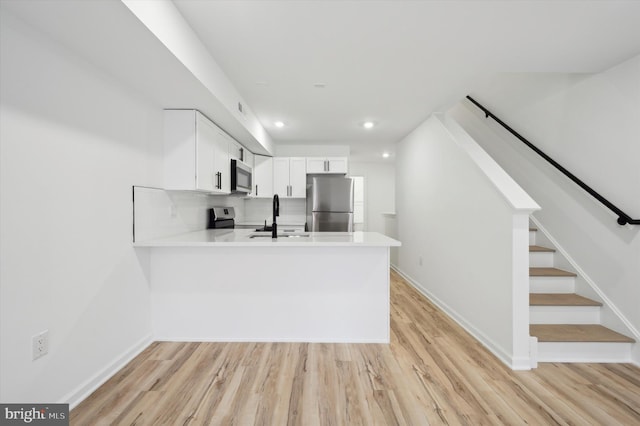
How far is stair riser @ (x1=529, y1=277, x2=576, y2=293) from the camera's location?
2.68 m

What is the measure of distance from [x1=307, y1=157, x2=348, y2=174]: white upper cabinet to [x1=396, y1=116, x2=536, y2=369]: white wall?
3.67 feet

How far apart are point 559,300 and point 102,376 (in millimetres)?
3505

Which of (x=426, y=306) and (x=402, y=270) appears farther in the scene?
(x=402, y=270)

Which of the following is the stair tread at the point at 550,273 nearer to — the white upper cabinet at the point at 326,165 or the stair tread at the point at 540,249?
the stair tread at the point at 540,249

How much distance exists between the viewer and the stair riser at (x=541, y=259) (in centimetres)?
291

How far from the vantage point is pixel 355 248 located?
2459 millimetres

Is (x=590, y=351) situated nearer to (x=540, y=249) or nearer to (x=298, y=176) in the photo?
(x=540, y=249)

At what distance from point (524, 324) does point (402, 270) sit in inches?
111

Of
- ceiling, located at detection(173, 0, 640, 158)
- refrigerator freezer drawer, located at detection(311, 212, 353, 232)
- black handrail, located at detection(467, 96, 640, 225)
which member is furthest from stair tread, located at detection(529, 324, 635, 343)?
refrigerator freezer drawer, located at detection(311, 212, 353, 232)

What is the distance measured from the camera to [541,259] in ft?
9.59

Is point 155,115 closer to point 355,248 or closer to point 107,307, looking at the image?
point 107,307

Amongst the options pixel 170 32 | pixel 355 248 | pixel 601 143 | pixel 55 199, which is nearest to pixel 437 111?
pixel 601 143

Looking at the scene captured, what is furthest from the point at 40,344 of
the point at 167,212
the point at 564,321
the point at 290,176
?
the point at 290,176

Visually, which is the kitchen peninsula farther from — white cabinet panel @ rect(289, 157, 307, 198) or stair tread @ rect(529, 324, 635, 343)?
white cabinet panel @ rect(289, 157, 307, 198)
